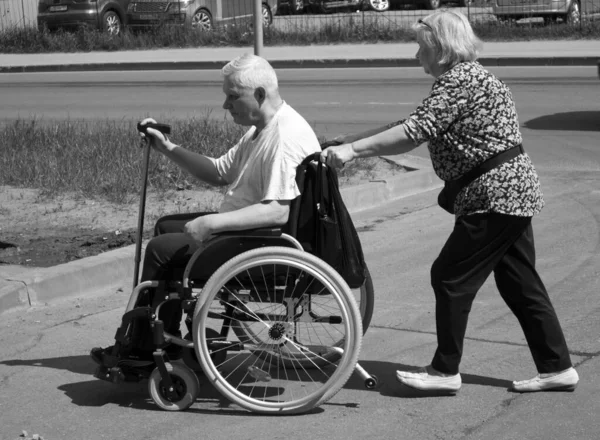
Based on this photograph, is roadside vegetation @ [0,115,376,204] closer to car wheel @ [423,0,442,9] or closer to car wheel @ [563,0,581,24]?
car wheel @ [563,0,581,24]

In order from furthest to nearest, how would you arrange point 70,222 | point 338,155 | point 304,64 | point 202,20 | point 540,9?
point 202,20 < point 540,9 < point 304,64 < point 70,222 < point 338,155

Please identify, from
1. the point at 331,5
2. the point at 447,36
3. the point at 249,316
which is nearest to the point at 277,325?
the point at 249,316

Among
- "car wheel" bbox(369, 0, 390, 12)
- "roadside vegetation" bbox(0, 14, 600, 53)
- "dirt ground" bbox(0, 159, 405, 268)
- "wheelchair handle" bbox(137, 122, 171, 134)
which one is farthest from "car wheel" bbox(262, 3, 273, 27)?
"wheelchair handle" bbox(137, 122, 171, 134)

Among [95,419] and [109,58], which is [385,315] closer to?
[95,419]

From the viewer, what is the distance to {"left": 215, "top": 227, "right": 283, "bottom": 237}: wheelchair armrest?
14.3ft

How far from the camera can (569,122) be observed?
13.2 m

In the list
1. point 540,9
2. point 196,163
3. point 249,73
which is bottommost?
point 196,163

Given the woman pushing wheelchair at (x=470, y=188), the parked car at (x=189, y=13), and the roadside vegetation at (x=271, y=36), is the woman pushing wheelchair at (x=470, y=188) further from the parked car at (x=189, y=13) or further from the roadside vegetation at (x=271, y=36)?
the parked car at (x=189, y=13)

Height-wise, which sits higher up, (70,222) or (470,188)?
(470,188)

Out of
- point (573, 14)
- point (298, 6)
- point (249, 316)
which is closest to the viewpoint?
point (249, 316)

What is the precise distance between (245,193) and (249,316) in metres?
0.55

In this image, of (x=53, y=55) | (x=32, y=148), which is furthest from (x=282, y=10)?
(x=32, y=148)

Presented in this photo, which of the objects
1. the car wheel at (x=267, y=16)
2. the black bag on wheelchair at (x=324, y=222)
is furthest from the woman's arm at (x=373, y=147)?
the car wheel at (x=267, y=16)

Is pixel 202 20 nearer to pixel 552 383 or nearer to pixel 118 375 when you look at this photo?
pixel 118 375
